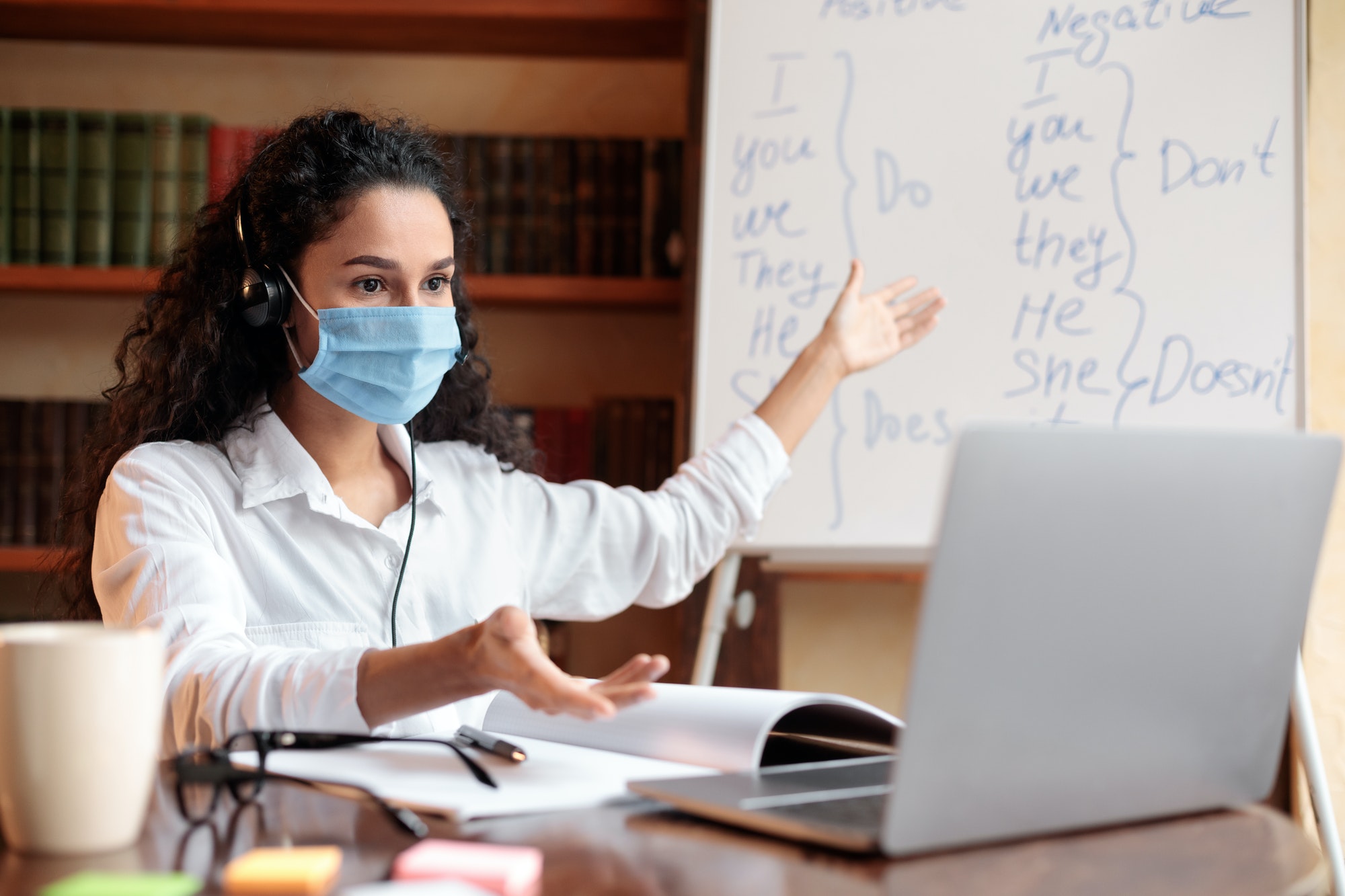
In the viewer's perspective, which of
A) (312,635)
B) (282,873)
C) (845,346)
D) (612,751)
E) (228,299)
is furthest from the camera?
(845,346)

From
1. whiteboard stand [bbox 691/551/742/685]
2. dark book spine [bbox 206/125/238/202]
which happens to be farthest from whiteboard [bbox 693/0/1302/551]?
dark book spine [bbox 206/125/238/202]

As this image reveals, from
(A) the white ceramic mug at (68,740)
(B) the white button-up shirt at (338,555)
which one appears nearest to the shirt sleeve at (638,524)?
(B) the white button-up shirt at (338,555)

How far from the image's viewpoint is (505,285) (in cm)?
190

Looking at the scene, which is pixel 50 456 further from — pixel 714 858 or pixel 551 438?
pixel 714 858

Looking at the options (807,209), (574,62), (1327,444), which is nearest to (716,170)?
(807,209)

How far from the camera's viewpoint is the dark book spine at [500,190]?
191cm

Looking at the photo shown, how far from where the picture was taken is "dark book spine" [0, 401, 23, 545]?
6.13ft

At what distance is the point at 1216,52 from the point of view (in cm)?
161

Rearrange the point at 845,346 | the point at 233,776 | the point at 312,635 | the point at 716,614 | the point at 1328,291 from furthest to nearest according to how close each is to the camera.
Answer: the point at 1328,291 < the point at 716,614 < the point at 845,346 < the point at 312,635 < the point at 233,776

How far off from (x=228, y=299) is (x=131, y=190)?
34.0 inches

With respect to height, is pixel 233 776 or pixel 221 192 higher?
Answer: pixel 221 192

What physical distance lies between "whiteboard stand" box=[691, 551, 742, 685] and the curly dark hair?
528 millimetres

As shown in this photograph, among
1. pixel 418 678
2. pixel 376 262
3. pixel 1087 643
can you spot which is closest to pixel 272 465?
pixel 376 262

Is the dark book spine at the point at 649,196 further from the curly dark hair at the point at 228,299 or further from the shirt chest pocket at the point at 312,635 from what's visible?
the shirt chest pocket at the point at 312,635
